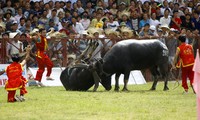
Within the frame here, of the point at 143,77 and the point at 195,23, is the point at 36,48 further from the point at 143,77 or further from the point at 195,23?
the point at 195,23

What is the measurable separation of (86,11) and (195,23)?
4.97 m

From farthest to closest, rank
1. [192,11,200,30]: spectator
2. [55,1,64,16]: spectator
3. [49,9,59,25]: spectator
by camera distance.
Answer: [192,11,200,30]: spectator < [55,1,64,16]: spectator < [49,9,59,25]: spectator

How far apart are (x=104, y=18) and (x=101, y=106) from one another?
38.2ft

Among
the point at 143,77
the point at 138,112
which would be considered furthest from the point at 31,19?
the point at 138,112

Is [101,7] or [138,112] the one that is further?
[101,7]

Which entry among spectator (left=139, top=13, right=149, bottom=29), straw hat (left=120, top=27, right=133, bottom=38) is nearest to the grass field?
straw hat (left=120, top=27, right=133, bottom=38)

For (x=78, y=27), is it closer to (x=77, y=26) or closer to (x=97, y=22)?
(x=77, y=26)

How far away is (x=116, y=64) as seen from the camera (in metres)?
21.8

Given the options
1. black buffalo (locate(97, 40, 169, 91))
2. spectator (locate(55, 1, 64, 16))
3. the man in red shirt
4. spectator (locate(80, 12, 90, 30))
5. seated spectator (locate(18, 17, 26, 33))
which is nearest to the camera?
the man in red shirt

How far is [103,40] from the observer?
25922mm

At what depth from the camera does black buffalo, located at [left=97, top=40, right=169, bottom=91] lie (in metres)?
21.7

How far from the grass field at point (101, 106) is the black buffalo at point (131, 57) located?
76 cm

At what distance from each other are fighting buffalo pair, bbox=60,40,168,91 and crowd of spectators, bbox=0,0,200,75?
343 centimetres

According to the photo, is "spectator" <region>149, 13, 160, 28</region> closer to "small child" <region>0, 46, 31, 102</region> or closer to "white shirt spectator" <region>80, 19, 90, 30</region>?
"white shirt spectator" <region>80, 19, 90, 30</region>
